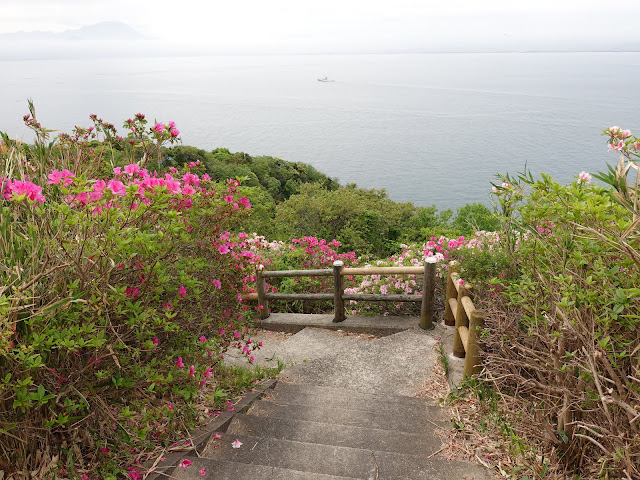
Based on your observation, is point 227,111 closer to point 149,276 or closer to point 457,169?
point 457,169

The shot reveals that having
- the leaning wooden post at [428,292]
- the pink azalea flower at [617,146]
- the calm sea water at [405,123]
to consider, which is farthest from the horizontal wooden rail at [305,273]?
the calm sea water at [405,123]

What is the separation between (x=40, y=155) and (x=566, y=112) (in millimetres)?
88692

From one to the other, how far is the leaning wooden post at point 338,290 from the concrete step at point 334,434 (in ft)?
7.86

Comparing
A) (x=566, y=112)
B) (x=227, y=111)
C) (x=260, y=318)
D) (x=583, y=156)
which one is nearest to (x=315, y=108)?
(x=227, y=111)

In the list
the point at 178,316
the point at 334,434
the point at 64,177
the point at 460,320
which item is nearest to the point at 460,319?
the point at 460,320

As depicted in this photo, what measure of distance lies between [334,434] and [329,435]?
0.04 metres

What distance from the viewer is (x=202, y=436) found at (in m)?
2.63

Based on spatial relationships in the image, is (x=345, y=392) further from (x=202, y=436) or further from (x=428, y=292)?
(x=428, y=292)

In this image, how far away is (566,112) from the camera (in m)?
76.2

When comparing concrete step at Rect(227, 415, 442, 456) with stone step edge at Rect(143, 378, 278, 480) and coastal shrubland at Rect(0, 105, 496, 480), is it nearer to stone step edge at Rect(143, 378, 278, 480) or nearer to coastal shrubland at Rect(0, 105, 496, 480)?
stone step edge at Rect(143, 378, 278, 480)

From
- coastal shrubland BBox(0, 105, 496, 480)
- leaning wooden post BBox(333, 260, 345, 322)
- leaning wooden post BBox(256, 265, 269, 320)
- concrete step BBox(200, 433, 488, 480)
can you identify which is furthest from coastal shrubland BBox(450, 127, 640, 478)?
leaning wooden post BBox(256, 265, 269, 320)

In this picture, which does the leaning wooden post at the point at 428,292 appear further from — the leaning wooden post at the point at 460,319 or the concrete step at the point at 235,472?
the concrete step at the point at 235,472

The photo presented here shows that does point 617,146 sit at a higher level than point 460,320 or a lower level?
higher

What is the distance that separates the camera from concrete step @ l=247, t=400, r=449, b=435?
3.23 meters
